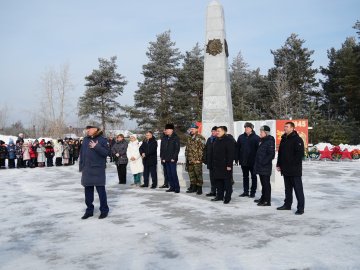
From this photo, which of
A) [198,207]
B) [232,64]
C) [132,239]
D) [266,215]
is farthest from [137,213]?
[232,64]

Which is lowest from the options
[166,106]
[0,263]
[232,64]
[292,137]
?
[0,263]

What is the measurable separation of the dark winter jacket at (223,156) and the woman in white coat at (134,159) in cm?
345

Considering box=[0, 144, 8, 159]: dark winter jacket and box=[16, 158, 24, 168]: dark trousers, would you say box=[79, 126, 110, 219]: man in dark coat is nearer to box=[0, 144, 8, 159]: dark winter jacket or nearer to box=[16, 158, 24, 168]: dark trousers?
box=[0, 144, 8, 159]: dark winter jacket

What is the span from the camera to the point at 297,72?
38500 mm

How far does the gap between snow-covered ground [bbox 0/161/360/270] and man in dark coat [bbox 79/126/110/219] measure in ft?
1.32

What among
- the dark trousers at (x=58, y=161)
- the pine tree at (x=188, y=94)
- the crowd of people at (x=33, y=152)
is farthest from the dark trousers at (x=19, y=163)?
the pine tree at (x=188, y=94)

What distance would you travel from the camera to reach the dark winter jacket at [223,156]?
275 inches

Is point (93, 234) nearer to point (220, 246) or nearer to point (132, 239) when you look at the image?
point (132, 239)

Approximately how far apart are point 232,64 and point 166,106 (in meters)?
24.9

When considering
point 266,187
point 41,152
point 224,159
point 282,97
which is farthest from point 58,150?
point 282,97

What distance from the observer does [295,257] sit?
150 inches

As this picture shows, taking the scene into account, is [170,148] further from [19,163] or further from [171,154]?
[19,163]

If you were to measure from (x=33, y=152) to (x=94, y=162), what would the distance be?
12.0 meters

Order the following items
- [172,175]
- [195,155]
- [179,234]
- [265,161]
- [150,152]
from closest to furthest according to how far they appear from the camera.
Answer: [179,234] < [265,161] < [195,155] < [172,175] < [150,152]
